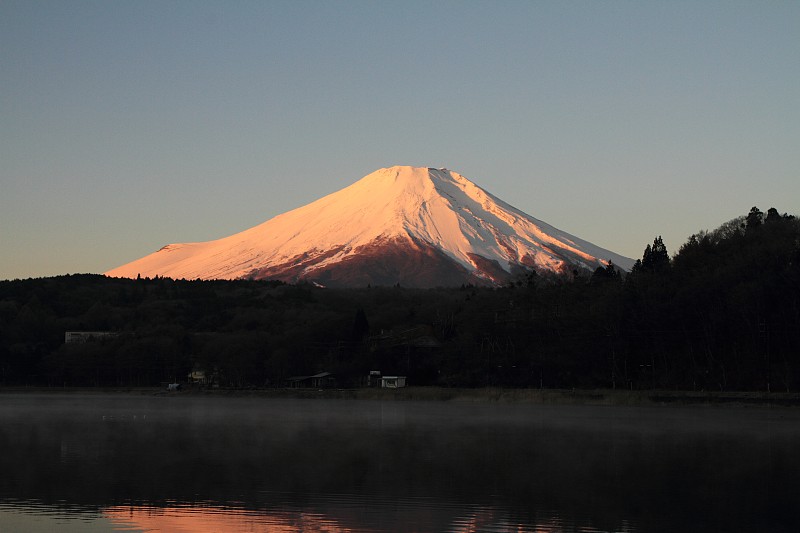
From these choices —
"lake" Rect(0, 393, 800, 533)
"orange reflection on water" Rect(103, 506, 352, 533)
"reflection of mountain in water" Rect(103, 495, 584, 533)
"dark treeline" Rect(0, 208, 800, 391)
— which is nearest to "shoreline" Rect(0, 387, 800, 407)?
"dark treeline" Rect(0, 208, 800, 391)

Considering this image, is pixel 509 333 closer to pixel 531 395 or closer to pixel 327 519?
pixel 531 395

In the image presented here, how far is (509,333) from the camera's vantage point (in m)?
81.4

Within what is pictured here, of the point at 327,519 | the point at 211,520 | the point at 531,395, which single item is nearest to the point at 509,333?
the point at 531,395

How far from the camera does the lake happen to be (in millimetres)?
19312

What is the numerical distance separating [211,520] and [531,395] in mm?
55227

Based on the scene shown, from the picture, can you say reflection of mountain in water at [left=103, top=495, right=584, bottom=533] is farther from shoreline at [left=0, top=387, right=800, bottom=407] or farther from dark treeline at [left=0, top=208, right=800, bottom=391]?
dark treeline at [left=0, top=208, right=800, bottom=391]

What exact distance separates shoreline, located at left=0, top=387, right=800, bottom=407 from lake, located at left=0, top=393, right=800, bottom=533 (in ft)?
60.8

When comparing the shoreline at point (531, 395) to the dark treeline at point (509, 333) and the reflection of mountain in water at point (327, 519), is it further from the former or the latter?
the reflection of mountain in water at point (327, 519)

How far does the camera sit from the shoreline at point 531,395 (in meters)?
62.7

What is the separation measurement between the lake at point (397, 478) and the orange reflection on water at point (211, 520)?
40 millimetres

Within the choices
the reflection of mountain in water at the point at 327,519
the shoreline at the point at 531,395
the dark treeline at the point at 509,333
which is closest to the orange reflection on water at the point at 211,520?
the reflection of mountain in water at the point at 327,519

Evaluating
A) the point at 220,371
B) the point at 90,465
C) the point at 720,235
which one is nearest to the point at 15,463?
the point at 90,465

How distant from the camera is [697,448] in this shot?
34.0 m

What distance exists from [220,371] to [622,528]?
92.1 meters
